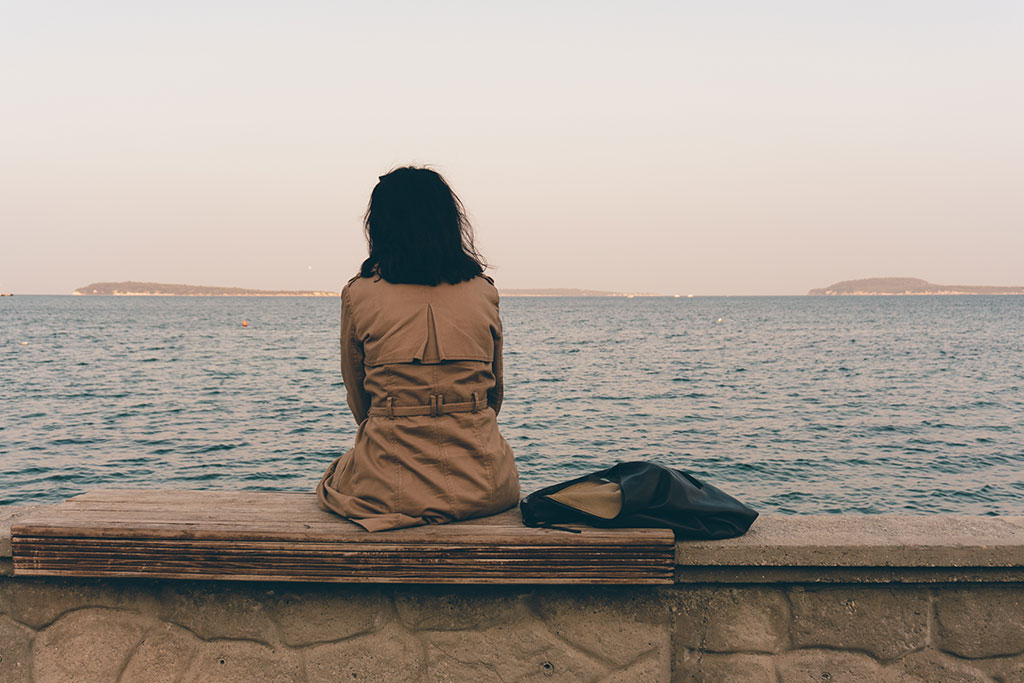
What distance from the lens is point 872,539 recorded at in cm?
271

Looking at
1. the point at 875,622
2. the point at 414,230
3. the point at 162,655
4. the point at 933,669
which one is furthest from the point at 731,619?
the point at 162,655

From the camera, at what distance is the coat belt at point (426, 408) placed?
2.83m

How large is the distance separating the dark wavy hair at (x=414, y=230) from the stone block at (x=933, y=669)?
1.94m

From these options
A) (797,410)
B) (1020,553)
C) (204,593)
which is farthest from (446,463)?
(797,410)

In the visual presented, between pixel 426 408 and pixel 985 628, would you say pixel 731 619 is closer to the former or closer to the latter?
pixel 985 628

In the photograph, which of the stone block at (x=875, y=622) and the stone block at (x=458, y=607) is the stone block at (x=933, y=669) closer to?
the stone block at (x=875, y=622)

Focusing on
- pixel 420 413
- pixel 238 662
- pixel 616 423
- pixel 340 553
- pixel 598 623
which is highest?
pixel 420 413

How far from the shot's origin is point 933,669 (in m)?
2.69

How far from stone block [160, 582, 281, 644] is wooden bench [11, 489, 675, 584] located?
0.43 ft

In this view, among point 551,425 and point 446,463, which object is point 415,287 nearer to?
point 446,463

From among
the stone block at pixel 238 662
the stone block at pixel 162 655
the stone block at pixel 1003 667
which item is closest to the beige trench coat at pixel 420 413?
the stone block at pixel 238 662

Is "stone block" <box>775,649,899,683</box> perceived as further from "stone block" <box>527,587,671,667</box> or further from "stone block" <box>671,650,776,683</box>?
"stone block" <box>527,587,671,667</box>

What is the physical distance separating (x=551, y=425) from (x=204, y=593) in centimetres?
1944

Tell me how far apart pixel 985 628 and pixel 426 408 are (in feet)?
6.43
